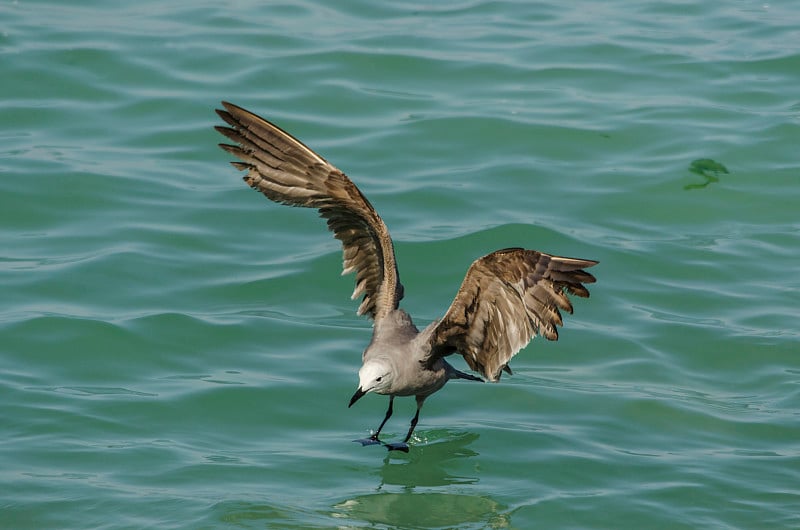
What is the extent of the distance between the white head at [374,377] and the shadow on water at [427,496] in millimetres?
831

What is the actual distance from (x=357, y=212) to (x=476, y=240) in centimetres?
356

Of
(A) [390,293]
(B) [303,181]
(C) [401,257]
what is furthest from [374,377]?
(C) [401,257]

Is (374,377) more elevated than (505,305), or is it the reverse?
(505,305)

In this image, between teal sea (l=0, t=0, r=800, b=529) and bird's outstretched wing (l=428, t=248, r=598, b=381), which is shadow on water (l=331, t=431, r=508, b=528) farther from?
bird's outstretched wing (l=428, t=248, r=598, b=381)

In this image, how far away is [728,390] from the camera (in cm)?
1081

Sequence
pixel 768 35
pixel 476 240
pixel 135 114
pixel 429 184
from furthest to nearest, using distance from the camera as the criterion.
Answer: pixel 768 35 < pixel 135 114 < pixel 429 184 < pixel 476 240

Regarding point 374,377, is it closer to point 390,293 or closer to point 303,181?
point 390,293

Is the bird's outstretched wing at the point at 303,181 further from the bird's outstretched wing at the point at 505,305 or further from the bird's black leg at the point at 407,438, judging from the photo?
the bird's outstretched wing at the point at 505,305

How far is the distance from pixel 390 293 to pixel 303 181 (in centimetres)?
104

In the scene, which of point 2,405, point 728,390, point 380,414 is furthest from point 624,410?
point 2,405

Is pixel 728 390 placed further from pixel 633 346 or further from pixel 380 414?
pixel 380 414

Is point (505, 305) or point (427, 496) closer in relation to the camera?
point (505, 305)

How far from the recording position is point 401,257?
1245cm

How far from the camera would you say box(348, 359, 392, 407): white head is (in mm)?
8609
